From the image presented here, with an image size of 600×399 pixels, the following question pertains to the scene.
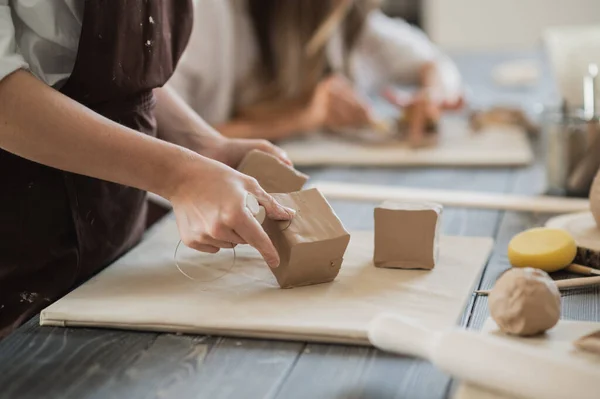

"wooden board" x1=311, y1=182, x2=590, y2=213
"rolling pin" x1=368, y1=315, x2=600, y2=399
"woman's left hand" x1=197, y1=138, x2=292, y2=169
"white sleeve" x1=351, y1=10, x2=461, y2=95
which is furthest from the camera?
"white sleeve" x1=351, y1=10, x2=461, y2=95

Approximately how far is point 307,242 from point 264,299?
0.08 meters

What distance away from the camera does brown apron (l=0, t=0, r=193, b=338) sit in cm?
115

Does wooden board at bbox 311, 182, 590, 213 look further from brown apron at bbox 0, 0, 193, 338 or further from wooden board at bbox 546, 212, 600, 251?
brown apron at bbox 0, 0, 193, 338

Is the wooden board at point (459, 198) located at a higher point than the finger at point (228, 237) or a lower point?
lower

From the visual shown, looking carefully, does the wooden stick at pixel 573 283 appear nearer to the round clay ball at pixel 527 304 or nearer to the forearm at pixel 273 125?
the round clay ball at pixel 527 304

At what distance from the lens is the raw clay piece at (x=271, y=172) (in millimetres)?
1252

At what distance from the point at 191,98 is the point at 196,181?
→ 3.65 ft

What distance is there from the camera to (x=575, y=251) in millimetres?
1165

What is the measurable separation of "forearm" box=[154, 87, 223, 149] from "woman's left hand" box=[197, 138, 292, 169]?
2cm

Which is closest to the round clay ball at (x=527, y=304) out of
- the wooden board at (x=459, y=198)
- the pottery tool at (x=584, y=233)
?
the pottery tool at (x=584, y=233)

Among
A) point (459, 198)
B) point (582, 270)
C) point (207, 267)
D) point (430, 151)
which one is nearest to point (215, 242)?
point (207, 267)

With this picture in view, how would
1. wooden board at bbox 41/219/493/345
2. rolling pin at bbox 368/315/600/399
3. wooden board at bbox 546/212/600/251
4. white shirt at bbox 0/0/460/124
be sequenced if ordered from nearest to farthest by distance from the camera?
rolling pin at bbox 368/315/600/399 → wooden board at bbox 41/219/493/345 → white shirt at bbox 0/0/460/124 → wooden board at bbox 546/212/600/251

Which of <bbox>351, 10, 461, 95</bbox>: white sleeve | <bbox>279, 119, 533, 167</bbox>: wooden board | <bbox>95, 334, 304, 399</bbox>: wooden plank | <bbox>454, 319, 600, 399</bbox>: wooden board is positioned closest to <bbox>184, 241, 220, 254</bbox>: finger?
<bbox>95, 334, 304, 399</bbox>: wooden plank

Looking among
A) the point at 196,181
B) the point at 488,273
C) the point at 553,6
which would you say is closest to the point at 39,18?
the point at 196,181
